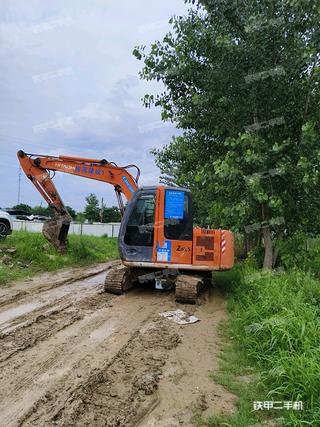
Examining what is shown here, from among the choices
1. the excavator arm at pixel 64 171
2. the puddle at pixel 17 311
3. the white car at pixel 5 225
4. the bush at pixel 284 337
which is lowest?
the puddle at pixel 17 311

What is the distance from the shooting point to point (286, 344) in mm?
5180

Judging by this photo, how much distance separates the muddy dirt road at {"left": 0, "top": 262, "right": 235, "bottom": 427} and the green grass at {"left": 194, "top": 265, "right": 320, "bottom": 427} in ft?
0.78

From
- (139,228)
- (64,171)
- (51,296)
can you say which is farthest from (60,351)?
(64,171)

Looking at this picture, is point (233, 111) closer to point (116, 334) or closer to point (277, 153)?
point (277, 153)

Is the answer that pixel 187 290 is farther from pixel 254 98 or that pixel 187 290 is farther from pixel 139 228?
pixel 254 98

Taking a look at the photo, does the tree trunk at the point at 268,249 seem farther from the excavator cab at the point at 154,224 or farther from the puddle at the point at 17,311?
the puddle at the point at 17,311

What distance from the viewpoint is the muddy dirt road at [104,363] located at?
161 inches

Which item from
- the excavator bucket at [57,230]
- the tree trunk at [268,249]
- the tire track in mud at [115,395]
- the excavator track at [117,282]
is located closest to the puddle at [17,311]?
the excavator track at [117,282]

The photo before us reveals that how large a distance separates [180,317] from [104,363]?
291 cm

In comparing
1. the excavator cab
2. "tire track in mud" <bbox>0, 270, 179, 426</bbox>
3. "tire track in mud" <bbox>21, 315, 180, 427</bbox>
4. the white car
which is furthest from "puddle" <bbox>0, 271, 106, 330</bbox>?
the white car

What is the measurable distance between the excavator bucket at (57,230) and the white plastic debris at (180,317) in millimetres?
7275

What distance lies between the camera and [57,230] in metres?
14.9

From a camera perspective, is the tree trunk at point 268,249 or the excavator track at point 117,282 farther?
the tree trunk at point 268,249

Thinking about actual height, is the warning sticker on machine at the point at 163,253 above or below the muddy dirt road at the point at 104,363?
above
